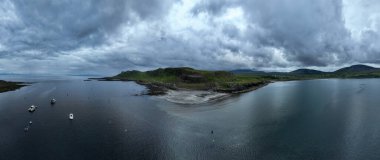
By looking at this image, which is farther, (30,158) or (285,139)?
(285,139)

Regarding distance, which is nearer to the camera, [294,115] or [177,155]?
[177,155]

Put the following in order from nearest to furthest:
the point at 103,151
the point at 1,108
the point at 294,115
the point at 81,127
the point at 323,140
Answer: the point at 103,151, the point at 323,140, the point at 81,127, the point at 294,115, the point at 1,108

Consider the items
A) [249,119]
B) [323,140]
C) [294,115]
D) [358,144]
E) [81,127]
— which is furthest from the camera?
[294,115]

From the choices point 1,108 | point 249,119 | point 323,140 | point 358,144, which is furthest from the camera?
point 1,108

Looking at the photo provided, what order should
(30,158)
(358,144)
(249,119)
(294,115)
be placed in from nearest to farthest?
(30,158) → (358,144) → (249,119) → (294,115)

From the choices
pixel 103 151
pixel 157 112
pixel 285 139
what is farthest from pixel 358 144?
pixel 157 112

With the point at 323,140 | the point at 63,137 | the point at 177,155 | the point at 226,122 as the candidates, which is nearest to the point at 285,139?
the point at 323,140

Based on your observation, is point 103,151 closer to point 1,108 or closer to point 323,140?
point 323,140

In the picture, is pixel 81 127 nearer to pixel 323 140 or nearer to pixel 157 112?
pixel 157 112

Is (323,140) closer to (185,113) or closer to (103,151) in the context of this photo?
(185,113)
